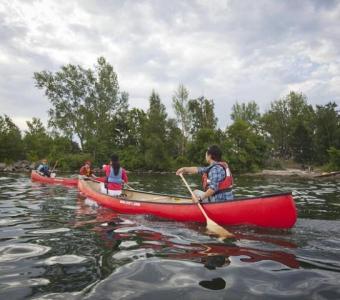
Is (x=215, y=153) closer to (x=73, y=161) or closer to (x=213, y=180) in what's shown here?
(x=213, y=180)

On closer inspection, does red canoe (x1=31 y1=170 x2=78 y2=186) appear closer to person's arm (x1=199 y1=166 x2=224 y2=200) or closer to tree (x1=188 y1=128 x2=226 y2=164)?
person's arm (x1=199 y1=166 x2=224 y2=200)

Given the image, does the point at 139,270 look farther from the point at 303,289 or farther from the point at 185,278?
the point at 303,289

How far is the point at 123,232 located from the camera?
7.50 m

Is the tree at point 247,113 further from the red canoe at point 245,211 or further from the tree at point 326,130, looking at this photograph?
the red canoe at point 245,211

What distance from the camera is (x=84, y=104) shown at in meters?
51.6

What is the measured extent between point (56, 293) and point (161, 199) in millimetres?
7234

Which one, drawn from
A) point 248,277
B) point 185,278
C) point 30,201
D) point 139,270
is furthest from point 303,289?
point 30,201

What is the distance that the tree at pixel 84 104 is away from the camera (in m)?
50.8

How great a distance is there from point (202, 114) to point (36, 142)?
2992 centimetres

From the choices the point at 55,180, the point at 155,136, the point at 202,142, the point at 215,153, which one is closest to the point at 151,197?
the point at 215,153

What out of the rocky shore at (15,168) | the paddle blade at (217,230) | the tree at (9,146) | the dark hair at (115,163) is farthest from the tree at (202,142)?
the paddle blade at (217,230)

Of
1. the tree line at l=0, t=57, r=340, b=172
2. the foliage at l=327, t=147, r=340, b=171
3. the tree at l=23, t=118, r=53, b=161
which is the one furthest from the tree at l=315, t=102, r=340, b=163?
the tree at l=23, t=118, r=53, b=161

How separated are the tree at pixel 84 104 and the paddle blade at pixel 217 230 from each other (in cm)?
4486

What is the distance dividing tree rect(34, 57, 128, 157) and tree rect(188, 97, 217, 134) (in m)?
16.8
